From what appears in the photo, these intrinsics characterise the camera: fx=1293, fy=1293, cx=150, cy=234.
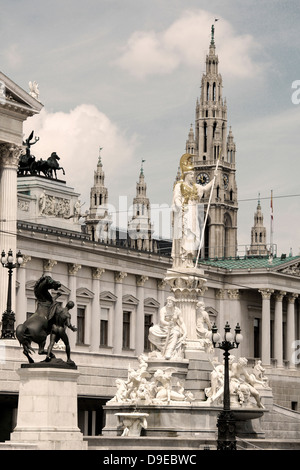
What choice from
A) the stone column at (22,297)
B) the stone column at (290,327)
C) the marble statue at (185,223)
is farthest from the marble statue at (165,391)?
the stone column at (290,327)

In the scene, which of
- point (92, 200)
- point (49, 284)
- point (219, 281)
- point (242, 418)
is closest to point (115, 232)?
point (92, 200)

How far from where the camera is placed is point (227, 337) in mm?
40000

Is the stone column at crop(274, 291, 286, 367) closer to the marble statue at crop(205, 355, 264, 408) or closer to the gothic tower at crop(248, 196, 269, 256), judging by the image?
the marble statue at crop(205, 355, 264, 408)

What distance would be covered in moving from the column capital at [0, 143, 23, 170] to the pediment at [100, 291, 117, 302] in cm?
2252

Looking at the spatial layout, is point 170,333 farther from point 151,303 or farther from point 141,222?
point 141,222

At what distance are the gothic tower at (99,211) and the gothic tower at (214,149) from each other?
1355cm

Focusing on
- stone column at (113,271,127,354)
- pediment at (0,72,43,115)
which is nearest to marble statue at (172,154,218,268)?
pediment at (0,72,43,115)

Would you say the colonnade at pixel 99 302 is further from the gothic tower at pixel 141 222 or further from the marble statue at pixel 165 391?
the gothic tower at pixel 141 222

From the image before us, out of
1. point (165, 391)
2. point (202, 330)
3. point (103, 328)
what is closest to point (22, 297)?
point (103, 328)

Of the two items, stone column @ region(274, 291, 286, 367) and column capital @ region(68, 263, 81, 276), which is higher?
column capital @ region(68, 263, 81, 276)

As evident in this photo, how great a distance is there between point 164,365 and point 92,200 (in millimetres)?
136311

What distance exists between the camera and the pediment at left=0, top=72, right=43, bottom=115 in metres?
66.6
